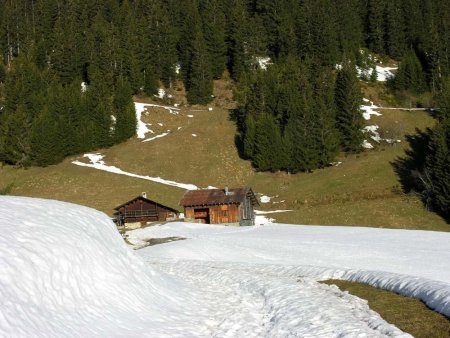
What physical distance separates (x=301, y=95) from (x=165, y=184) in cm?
3421

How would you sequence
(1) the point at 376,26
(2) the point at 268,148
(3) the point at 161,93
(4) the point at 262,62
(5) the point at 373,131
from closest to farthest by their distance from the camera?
1. (2) the point at 268,148
2. (5) the point at 373,131
3. (3) the point at 161,93
4. (4) the point at 262,62
5. (1) the point at 376,26

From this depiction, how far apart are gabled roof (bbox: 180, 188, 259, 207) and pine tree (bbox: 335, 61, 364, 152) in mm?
28689

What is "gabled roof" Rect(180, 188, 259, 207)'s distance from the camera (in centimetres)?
5973

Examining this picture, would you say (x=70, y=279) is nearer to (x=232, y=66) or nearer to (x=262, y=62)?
(x=232, y=66)

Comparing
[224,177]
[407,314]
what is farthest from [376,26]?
[407,314]

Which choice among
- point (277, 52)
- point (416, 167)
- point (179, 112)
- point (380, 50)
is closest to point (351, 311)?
point (416, 167)

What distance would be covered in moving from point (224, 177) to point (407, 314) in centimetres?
6633

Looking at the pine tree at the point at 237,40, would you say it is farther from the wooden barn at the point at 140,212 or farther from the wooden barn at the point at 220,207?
the wooden barn at the point at 140,212

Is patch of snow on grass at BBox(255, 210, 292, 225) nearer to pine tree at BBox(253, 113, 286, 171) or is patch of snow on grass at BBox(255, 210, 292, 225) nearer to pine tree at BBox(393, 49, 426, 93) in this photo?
pine tree at BBox(253, 113, 286, 171)

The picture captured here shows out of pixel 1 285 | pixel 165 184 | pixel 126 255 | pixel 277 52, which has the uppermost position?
pixel 277 52

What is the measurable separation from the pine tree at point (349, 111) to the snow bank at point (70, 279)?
70777mm

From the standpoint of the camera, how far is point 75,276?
1197 centimetres

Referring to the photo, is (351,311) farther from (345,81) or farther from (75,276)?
(345,81)

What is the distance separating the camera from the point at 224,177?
78.8m
